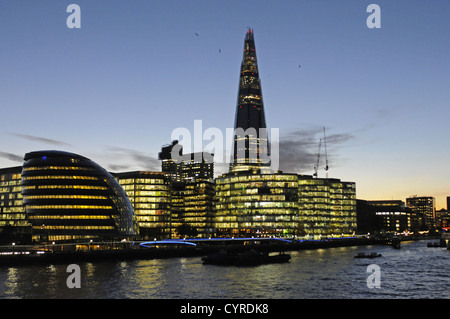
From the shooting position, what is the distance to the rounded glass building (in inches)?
5915

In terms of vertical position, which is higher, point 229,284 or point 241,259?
point 229,284

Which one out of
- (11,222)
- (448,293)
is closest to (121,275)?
(448,293)

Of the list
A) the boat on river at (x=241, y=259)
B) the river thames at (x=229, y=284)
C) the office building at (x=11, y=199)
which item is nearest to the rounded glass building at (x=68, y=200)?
the office building at (x=11, y=199)

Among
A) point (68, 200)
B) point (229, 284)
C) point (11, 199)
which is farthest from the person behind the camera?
point (11, 199)

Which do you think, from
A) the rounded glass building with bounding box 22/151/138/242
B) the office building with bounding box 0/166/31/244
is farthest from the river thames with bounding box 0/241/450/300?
the office building with bounding box 0/166/31/244

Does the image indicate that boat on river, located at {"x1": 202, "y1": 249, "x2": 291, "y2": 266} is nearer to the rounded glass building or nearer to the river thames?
the river thames

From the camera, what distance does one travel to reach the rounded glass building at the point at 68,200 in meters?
150

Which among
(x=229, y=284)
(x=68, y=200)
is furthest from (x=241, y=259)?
(x=68, y=200)

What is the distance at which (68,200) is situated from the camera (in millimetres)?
151750

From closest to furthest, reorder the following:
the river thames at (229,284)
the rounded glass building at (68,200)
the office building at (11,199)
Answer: the river thames at (229,284), the rounded glass building at (68,200), the office building at (11,199)

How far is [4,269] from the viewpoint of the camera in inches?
3563

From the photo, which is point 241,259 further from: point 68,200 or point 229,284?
point 68,200

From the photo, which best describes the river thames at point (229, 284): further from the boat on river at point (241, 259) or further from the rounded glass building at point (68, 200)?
the rounded glass building at point (68, 200)
